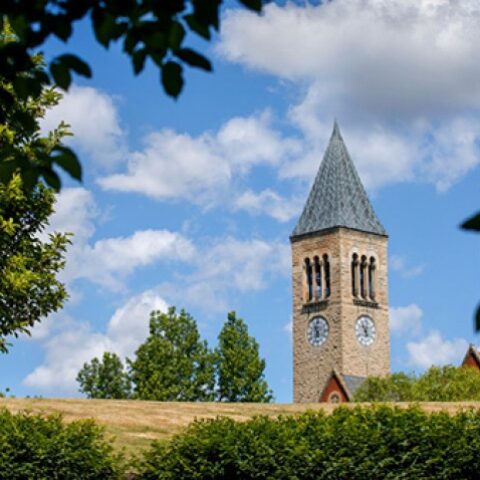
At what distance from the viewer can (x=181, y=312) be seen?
56.6 m

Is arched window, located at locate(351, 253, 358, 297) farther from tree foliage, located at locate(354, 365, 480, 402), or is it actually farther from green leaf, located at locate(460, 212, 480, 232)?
green leaf, located at locate(460, 212, 480, 232)

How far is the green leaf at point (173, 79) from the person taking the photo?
545 cm

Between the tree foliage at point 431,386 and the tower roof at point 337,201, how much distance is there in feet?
133

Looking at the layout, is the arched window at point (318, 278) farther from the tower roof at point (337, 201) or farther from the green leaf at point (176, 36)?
the green leaf at point (176, 36)

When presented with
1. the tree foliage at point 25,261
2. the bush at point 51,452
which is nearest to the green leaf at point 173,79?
the bush at point 51,452

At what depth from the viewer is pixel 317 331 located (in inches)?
3679

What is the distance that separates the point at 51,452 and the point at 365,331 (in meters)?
78.0

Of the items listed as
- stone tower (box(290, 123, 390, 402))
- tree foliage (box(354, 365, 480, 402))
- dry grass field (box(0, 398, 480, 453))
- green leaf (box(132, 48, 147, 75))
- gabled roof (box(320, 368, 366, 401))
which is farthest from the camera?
stone tower (box(290, 123, 390, 402))

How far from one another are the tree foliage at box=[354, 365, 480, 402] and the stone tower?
36620mm

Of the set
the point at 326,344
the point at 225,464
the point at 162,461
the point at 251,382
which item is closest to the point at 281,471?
the point at 225,464

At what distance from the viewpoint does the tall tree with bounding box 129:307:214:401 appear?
54344mm

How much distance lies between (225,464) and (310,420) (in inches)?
54.9

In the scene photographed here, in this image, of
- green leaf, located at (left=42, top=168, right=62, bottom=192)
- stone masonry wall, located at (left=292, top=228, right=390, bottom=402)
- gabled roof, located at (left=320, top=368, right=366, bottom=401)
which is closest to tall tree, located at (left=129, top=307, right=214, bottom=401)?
gabled roof, located at (left=320, top=368, right=366, bottom=401)

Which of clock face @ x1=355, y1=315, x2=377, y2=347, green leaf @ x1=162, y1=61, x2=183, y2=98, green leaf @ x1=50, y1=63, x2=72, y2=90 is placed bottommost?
green leaf @ x1=162, y1=61, x2=183, y2=98
